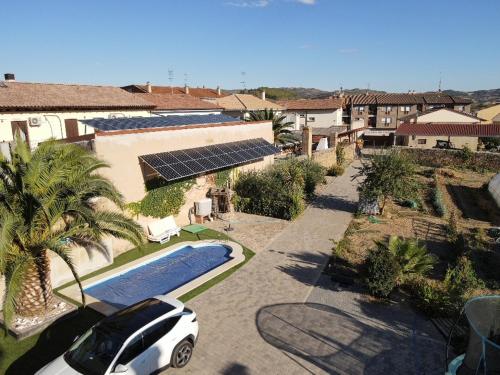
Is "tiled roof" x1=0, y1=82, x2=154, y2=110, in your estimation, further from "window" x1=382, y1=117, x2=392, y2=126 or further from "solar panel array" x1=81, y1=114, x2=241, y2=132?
"window" x1=382, y1=117, x2=392, y2=126

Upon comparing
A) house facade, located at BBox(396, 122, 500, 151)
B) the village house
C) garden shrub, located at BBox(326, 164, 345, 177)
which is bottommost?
garden shrub, located at BBox(326, 164, 345, 177)

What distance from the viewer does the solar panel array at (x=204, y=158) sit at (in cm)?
1743

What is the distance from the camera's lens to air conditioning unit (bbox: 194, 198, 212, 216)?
2012 centimetres

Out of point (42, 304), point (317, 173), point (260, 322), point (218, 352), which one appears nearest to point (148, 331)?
point (218, 352)

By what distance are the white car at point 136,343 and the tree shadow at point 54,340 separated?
1.41 m

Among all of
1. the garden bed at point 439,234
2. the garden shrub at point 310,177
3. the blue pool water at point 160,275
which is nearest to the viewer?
the blue pool water at point 160,275

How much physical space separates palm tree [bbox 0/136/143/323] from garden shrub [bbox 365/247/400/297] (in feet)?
28.2

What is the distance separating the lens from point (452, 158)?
38.4 m

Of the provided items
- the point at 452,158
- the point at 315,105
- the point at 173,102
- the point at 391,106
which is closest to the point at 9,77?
the point at 173,102

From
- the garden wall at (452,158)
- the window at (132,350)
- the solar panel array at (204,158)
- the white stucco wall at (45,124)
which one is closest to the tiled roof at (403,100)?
the garden wall at (452,158)

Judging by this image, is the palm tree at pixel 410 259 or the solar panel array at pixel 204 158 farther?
the solar panel array at pixel 204 158

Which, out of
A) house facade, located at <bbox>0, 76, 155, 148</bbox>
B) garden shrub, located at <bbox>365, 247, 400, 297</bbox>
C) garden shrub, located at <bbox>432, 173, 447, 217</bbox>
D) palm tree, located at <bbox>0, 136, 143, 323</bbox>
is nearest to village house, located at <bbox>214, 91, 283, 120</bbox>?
house facade, located at <bbox>0, 76, 155, 148</bbox>

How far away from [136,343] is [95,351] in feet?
2.91

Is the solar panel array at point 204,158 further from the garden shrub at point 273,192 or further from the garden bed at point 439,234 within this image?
the garden bed at point 439,234
